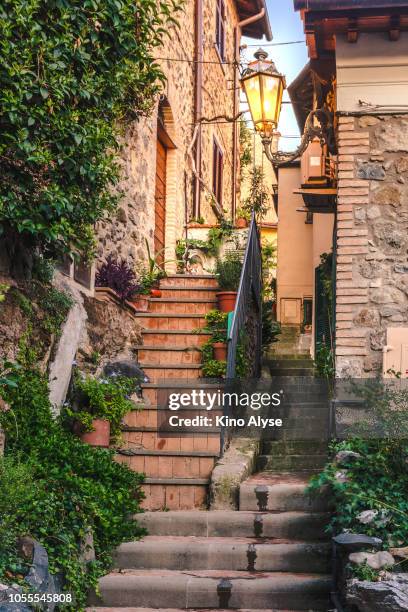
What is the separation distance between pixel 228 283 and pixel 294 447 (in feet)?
8.35

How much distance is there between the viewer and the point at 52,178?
20.6 ft

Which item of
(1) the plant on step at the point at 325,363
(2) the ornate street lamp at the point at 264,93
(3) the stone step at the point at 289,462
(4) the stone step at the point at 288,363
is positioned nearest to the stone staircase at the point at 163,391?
(3) the stone step at the point at 289,462

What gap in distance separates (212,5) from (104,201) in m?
10.1

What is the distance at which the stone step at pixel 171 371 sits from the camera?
8633 millimetres

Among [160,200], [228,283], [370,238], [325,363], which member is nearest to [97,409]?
[228,283]

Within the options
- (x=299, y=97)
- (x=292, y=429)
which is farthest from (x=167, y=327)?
(x=299, y=97)

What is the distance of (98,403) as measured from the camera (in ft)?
23.6

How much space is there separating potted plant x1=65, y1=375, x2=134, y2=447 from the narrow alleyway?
88cm

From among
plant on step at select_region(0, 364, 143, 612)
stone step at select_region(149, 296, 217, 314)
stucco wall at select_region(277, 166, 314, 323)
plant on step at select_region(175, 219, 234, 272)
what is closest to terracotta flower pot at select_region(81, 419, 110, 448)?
plant on step at select_region(0, 364, 143, 612)

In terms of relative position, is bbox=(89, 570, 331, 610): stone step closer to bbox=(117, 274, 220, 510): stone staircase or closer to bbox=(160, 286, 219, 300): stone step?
bbox=(117, 274, 220, 510): stone staircase

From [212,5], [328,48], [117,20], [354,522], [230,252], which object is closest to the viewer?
[354,522]

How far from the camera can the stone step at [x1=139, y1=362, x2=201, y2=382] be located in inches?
340

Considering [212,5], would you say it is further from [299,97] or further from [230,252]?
[230,252]

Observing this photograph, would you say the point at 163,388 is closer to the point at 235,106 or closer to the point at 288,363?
the point at 288,363
